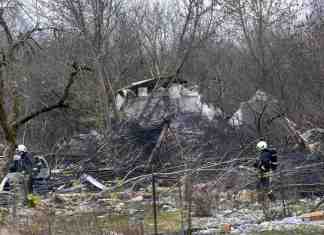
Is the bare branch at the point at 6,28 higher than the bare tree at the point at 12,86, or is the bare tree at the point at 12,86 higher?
the bare branch at the point at 6,28

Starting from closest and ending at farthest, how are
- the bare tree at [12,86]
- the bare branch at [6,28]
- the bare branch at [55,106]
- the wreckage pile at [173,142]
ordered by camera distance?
the bare tree at [12,86]
the bare branch at [55,106]
the wreckage pile at [173,142]
the bare branch at [6,28]

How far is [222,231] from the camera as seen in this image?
1017 centimetres

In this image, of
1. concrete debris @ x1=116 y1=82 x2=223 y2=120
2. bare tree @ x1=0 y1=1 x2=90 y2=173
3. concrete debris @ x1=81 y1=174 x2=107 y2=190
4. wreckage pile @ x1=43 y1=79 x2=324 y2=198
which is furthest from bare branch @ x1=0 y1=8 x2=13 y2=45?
concrete debris @ x1=116 y1=82 x2=223 y2=120

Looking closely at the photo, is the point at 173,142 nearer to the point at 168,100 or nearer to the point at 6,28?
the point at 168,100

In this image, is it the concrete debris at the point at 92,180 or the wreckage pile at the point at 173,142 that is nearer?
the concrete debris at the point at 92,180

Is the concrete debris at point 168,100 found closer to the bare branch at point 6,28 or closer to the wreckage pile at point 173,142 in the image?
the wreckage pile at point 173,142

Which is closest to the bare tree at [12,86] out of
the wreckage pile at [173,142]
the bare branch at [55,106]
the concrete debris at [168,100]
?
the bare branch at [55,106]

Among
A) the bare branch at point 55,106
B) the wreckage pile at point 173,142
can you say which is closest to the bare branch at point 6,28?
the bare branch at point 55,106

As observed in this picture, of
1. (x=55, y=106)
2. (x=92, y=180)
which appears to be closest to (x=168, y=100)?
(x=55, y=106)

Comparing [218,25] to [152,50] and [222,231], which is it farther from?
[222,231]

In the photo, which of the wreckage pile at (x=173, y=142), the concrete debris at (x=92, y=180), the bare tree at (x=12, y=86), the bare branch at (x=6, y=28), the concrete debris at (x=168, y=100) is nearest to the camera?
the bare tree at (x=12, y=86)

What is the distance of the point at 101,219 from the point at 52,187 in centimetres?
902

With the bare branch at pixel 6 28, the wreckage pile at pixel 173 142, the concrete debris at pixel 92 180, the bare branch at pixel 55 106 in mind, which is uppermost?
the bare branch at pixel 6 28

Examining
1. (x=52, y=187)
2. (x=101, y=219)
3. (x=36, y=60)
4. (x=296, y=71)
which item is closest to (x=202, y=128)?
(x=52, y=187)
